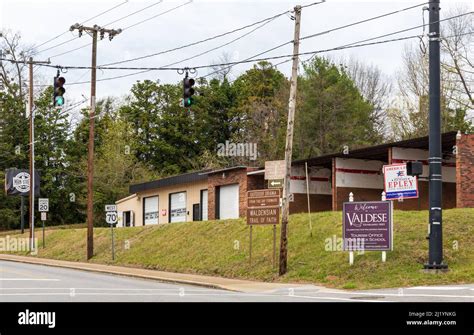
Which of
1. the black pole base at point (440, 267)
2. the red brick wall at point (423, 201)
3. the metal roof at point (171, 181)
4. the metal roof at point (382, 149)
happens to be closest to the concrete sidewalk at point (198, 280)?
the black pole base at point (440, 267)

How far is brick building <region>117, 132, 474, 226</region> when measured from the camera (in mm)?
33594

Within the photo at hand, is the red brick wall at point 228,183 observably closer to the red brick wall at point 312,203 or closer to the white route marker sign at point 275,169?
the red brick wall at point 312,203

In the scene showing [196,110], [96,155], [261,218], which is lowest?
[261,218]

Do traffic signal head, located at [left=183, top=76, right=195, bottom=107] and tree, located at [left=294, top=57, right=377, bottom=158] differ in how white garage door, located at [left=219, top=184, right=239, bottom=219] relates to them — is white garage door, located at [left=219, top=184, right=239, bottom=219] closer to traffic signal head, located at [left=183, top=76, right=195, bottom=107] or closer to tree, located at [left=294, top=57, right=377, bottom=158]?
tree, located at [left=294, top=57, right=377, bottom=158]

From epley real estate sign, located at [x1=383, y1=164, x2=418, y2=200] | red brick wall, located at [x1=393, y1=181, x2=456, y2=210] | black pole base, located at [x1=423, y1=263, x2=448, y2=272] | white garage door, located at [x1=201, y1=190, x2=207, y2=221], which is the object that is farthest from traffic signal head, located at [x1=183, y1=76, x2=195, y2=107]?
white garage door, located at [x1=201, y1=190, x2=207, y2=221]

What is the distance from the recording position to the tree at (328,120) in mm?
59344

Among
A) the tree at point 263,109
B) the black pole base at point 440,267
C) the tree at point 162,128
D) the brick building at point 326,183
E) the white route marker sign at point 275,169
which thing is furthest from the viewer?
the tree at point 162,128

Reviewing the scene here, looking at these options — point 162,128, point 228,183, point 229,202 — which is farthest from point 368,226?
point 162,128

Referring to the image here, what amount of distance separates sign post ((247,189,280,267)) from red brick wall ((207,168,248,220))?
13.3 meters

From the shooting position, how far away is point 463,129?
180 feet

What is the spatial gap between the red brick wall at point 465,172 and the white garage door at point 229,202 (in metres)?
15.5
